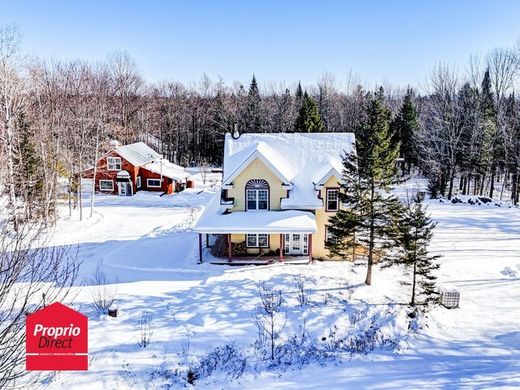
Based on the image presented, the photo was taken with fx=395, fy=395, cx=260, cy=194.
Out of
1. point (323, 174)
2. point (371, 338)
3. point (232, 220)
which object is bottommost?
point (371, 338)

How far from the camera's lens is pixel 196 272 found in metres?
22.1

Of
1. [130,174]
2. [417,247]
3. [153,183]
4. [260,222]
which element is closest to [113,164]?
[130,174]

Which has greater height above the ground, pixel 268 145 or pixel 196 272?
pixel 268 145

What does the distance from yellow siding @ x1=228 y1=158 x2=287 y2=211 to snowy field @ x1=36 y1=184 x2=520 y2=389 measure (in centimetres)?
411

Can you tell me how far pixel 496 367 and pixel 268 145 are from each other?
17833mm

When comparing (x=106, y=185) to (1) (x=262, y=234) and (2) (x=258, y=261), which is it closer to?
(1) (x=262, y=234)

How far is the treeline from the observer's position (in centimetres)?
3181

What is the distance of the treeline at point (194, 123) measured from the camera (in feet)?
104

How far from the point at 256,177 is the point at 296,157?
357 cm

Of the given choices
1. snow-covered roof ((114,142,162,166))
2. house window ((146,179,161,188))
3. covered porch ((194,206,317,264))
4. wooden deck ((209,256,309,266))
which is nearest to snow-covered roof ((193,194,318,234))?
covered porch ((194,206,317,264))

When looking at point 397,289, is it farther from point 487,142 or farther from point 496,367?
point 487,142

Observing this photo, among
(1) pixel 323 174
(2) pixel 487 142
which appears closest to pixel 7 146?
(1) pixel 323 174

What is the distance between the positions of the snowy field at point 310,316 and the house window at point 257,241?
2246 millimetres

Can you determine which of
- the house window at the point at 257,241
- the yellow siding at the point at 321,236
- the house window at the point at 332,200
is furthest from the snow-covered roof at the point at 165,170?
the house window at the point at 332,200
